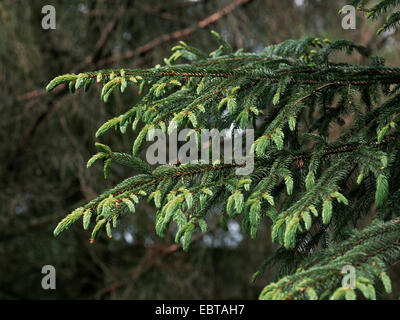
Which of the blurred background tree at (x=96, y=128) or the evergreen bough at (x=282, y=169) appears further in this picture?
the blurred background tree at (x=96, y=128)

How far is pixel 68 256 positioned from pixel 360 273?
4424 millimetres

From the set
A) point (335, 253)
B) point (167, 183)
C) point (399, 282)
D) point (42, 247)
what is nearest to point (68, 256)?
point (42, 247)

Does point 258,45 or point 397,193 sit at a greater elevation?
point 258,45

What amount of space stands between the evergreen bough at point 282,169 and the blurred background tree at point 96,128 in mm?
2277

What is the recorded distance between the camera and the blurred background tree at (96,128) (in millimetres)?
4070

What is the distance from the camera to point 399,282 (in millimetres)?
4273

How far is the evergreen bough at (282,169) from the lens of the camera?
128 centimetres

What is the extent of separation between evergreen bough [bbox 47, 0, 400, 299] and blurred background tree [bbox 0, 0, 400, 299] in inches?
89.6

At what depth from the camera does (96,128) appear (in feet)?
14.6

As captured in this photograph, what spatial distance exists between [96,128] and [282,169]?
3282mm

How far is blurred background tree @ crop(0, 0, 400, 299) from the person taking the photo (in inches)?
160

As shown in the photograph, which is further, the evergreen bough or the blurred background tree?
the blurred background tree
